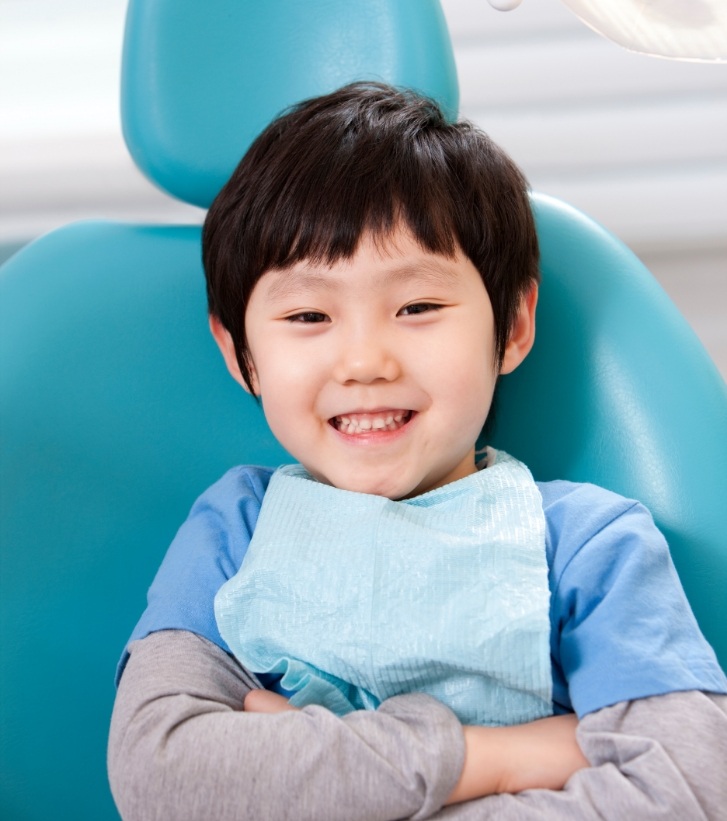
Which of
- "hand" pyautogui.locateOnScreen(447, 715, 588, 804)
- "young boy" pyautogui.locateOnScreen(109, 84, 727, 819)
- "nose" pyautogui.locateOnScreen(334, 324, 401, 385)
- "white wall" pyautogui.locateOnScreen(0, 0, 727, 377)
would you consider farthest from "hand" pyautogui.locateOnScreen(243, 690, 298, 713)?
"white wall" pyautogui.locateOnScreen(0, 0, 727, 377)

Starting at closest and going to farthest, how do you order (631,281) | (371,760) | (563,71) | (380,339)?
(371,760) < (380,339) < (631,281) < (563,71)

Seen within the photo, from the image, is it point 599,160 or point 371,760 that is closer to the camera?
point 371,760

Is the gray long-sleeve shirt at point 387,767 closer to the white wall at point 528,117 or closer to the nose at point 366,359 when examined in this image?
the nose at point 366,359

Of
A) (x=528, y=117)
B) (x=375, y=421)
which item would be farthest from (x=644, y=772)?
(x=528, y=117)

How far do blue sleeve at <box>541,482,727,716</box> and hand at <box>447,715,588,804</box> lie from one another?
0.03 meters

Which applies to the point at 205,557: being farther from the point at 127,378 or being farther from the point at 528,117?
the point at 528,117

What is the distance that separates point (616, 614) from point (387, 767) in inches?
7.5

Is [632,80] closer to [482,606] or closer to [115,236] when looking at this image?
[115,236]

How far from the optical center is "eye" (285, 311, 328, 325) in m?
0.92

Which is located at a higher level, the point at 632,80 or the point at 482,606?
the point at 632,80

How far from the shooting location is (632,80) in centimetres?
158

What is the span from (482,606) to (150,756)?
0.83 feet

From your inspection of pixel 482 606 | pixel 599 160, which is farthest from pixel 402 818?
pixel 599 160

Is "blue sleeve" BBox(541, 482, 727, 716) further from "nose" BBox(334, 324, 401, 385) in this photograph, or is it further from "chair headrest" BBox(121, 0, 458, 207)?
"chair headrest" BBox(121, 0, 458, 207)
